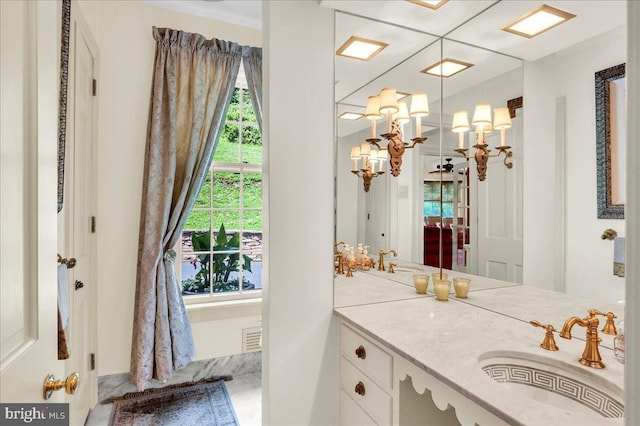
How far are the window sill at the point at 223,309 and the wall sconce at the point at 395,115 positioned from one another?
167 cm

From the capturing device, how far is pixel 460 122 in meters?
1.68

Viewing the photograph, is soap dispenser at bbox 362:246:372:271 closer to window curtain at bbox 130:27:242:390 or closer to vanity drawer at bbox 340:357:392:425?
vanity drawer at bbox 340:357:392:425

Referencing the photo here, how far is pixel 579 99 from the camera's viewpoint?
1.18 metres

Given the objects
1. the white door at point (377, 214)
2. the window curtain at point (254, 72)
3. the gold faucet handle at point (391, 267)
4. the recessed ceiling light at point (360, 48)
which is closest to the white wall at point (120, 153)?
the window curtain at point (254, 72)

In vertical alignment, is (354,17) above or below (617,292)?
above

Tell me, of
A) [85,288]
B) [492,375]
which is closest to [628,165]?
[492,375]

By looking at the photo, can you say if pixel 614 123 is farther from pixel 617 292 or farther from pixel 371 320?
pixel 371 320

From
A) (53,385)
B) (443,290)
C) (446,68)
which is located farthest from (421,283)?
(53,385)

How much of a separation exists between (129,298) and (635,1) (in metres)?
2.82

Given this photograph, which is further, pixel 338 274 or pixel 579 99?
pixel 338 274

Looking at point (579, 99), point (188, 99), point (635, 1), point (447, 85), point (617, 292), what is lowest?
point (617, 292)

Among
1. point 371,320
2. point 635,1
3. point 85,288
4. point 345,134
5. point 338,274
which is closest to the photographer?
point 635,1

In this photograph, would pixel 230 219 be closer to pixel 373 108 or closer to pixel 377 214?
pixel 377 214

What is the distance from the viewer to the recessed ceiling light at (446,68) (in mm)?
1680
